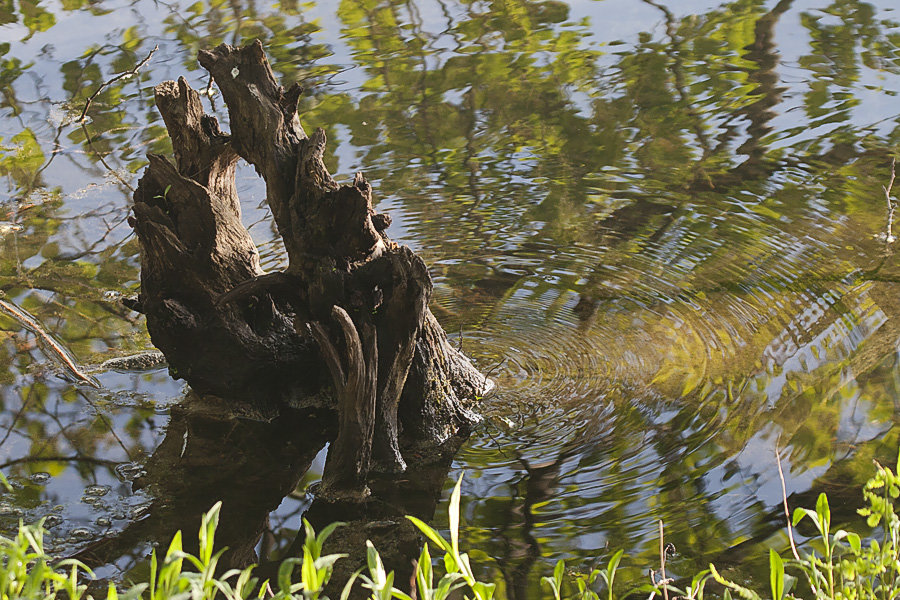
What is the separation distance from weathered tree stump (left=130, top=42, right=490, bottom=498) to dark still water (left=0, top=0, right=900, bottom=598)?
28cm

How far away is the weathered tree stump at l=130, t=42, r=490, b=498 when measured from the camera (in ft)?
13.0

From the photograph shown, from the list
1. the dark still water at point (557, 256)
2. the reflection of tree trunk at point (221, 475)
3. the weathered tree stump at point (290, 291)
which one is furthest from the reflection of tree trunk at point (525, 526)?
the reflection of tree trunk at point (221, 475)

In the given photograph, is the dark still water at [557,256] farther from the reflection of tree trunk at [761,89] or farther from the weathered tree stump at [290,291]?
the weathered tree stump at [290,291]

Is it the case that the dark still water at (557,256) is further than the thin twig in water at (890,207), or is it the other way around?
the thin twig in water at (890,207)

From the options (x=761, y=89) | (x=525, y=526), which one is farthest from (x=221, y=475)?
(x=761, y=89)

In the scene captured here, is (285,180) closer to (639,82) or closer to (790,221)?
(790,221)

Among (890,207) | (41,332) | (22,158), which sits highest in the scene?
(41,332)

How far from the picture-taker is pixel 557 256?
5746 mm

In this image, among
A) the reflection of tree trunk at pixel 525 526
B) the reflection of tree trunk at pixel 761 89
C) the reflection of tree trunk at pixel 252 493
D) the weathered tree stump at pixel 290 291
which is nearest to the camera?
the reflection of tree trunk at pixel 525 526

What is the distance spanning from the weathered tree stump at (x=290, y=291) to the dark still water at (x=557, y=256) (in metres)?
0.28

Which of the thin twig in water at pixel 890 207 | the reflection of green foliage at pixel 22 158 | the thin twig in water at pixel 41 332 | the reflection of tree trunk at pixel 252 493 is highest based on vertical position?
the thin twig in water at pixel 41 332

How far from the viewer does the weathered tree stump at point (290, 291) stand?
3.97 m

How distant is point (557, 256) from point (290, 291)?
2077 mm

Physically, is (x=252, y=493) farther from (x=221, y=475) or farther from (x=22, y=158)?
(x=22, y=158)
